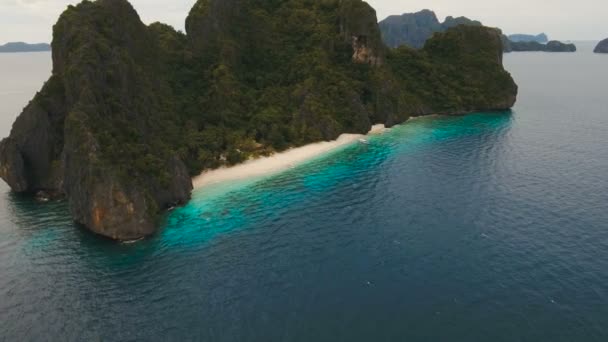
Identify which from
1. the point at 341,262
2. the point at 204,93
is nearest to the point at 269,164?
the point at 204,93

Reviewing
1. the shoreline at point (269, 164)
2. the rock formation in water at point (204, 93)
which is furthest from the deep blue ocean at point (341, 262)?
the rock formation in water at point (204, 93)

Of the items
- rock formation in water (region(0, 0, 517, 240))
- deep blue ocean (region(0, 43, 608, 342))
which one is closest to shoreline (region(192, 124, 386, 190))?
rock formation in water (region(0, 0, 517, 240))

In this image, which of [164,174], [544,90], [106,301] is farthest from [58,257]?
[544,90]

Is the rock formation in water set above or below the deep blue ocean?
above

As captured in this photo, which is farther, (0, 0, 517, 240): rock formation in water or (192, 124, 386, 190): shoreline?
(192, 124, 386, 190): shoreline

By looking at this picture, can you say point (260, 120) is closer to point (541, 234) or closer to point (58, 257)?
point (58, 257)

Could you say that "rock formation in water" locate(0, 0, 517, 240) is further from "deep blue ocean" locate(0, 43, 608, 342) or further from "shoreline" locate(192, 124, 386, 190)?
"deep blue ocean" locate(0, 43, 608, 342)

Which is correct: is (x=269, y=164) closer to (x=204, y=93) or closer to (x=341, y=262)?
(x=204, y=93)

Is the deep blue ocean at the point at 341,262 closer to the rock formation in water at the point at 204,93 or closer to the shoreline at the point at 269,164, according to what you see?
the shoreline at the point at 269,164

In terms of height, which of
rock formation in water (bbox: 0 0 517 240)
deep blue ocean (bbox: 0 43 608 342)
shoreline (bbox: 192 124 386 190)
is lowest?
deep blue ocean (bbox: 0 43 608 342)
